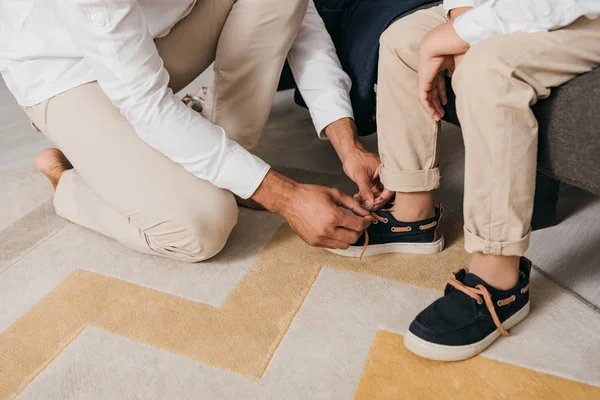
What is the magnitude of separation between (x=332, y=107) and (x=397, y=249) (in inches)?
13.4

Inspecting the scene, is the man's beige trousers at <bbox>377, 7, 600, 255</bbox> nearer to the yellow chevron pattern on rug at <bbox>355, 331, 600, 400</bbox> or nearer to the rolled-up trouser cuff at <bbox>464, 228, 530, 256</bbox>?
the rolled-up trouser cuff at <bbox>464, 228, 530, 256</bbox>

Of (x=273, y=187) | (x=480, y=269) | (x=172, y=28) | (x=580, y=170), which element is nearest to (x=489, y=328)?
(x=480, y=269)

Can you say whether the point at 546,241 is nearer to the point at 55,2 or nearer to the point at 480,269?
the point at 480,269

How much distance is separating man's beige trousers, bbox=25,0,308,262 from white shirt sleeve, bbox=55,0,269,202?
0.23ft

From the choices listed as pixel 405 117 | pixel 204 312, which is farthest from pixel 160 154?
pixel 405 117

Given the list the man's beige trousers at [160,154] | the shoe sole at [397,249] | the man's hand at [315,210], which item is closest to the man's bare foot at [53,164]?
the man's beige trousers at [160,154]

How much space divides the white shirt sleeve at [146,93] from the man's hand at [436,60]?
31 cm

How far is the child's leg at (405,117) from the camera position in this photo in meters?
0.88

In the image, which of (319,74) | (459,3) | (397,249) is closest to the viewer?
(459,3)

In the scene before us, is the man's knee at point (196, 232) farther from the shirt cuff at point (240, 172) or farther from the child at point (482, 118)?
the child at point (482, 118)

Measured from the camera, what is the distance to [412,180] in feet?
3.04

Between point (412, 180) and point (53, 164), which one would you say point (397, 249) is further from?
point (53, 164)

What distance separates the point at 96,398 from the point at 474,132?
680 mm

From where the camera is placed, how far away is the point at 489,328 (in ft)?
2.54
